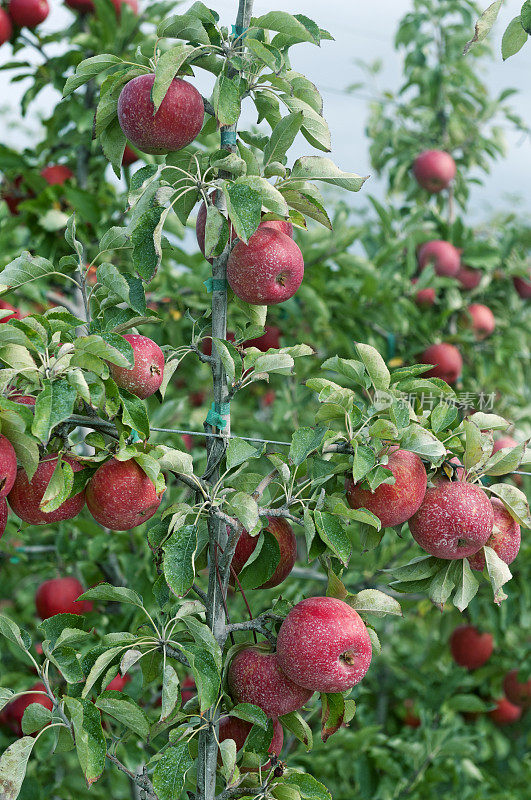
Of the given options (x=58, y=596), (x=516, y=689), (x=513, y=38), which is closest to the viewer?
(x=513, y=38)

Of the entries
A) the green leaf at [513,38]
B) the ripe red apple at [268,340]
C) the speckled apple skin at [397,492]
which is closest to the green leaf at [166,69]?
the green leaf at [513,38]

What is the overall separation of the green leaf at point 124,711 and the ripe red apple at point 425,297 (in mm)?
1672

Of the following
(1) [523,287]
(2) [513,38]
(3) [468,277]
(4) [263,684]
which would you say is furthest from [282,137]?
(1) [523,287]

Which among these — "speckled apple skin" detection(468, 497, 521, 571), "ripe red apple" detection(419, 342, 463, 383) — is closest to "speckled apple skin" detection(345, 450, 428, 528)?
"speckled apple skin" detection(468, 497, 521, 571)

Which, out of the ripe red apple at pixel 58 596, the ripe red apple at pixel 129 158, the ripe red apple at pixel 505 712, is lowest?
the ripe red apple at pixel 505 712

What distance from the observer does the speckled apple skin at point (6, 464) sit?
2.58 feet

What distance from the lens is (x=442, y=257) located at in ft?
7.57

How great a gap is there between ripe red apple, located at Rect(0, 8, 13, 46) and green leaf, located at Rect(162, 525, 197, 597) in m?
1.74

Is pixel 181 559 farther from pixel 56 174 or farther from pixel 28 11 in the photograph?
pixel 28 11

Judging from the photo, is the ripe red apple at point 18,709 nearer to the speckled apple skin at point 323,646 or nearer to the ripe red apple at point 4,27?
the speckled apple skin at point 323,646

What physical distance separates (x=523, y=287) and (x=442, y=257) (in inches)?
13.2

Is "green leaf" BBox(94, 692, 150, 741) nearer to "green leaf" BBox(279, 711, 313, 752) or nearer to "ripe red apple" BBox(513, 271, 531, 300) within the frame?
"green leaf" BBox(279, 711, 313, 752)

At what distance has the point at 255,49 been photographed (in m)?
0.90

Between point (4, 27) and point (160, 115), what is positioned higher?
point (160, 115)
